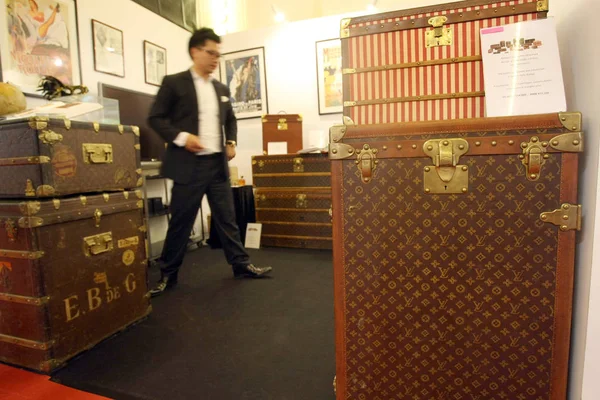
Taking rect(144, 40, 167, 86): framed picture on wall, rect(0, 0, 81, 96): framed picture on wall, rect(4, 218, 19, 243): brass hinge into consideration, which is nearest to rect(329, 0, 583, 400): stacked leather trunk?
rect(4, 218, 19, 243): brass hinge

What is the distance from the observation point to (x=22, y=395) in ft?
3.90

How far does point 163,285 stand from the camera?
2.14 m

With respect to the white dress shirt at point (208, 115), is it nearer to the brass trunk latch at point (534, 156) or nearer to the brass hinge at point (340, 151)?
the brass hinge at point (340, 151)

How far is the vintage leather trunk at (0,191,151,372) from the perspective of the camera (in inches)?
51.1

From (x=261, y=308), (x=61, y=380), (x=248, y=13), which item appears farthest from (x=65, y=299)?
(x=248, y=13)

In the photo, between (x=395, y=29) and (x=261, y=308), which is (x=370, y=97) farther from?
(x=261, y=308)

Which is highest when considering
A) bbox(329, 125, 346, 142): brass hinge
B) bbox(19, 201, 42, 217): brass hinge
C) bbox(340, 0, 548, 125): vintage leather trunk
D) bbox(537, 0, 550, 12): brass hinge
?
bbox(537, 0, 550, 12): brass hinge

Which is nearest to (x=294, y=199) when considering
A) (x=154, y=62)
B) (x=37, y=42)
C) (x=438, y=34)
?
(x=154, y=62)

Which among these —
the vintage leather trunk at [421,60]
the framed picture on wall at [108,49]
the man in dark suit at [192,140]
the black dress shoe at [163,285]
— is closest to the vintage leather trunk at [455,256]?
the vintage leather trunk at [421,60]

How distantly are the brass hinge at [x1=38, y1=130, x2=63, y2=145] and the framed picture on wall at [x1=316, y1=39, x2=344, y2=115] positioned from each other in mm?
2684

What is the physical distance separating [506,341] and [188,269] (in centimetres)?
225

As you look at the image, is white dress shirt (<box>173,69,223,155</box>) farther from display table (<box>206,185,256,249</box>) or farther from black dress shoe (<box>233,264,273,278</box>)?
display table (<box>206,185,256,249</box>)

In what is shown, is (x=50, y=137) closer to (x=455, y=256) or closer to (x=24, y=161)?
(x=24, y=161)

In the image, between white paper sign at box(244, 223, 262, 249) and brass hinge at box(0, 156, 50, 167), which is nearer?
brass hinge at box(0, 156, 50, 167)
